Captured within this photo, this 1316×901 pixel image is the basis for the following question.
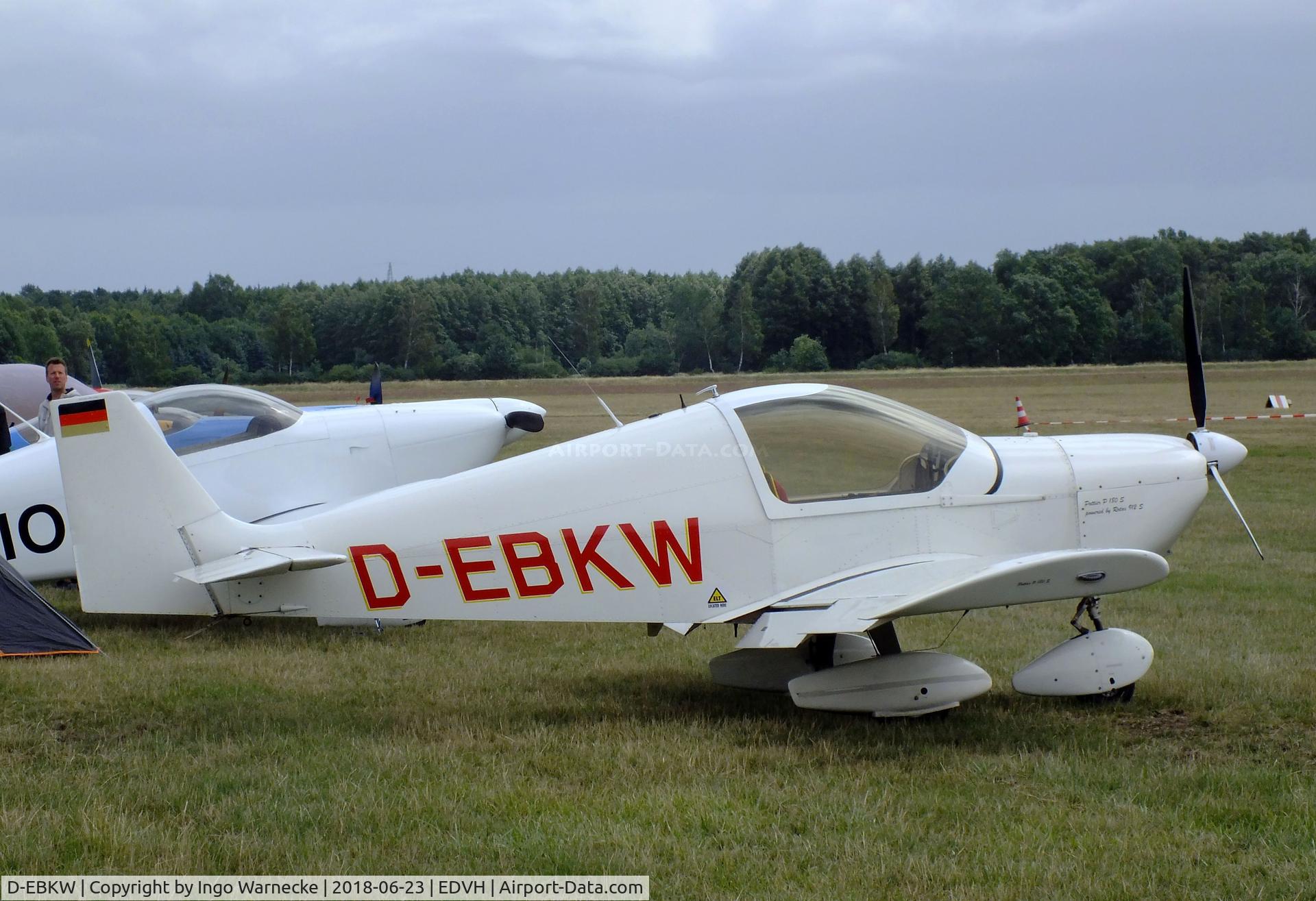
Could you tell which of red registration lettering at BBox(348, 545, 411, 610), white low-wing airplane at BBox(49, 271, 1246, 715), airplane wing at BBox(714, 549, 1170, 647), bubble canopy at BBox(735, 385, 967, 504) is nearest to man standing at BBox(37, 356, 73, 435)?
white low-wing airplane at BBox(49, 271, 1246, 715)

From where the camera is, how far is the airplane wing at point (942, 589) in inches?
190

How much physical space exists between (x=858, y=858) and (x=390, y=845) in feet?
5.20

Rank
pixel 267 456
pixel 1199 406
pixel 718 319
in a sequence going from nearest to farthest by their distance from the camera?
pixel 1199 406 < pixel 267 456 < pixel 718 319

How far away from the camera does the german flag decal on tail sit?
18.1ft

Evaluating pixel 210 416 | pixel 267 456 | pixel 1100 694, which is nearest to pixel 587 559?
pixel 1100 694

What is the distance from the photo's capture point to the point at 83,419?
5535 millimetres

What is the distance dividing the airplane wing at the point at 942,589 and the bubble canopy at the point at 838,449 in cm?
44

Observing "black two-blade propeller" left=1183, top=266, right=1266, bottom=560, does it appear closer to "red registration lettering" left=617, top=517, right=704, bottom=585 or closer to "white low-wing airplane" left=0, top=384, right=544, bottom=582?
"red registration lettering" left=617, top=517, right=704, bottom=585

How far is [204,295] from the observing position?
5231 cm

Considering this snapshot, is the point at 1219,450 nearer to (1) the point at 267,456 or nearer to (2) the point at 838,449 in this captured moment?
(2) the point at 838,449

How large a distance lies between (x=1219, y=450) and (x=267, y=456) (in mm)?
6381

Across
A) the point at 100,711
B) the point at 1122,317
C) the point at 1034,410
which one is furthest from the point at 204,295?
the point at 100,711

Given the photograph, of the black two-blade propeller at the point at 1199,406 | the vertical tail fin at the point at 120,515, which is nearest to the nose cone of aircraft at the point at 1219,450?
the black two-blade propeller at the point at 1199,406

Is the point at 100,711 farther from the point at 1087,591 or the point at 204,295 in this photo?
the point at 204,295
